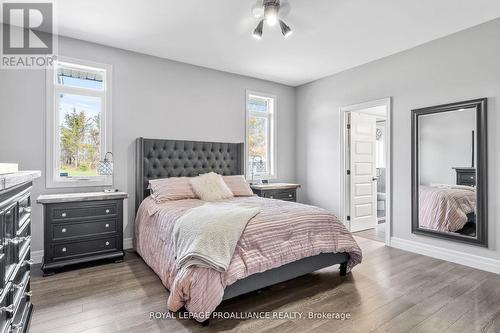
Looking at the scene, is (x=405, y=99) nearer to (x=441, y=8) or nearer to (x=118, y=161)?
(x=441, y=8)

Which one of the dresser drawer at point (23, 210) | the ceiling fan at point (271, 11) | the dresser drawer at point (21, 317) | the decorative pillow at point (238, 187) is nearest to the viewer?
the dresser drawer at point (21, 317)

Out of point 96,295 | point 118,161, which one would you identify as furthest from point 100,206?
point 96,295

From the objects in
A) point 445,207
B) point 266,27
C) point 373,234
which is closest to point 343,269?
point 445,207

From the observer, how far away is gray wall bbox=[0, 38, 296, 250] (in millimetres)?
3186

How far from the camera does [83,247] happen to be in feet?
10.2

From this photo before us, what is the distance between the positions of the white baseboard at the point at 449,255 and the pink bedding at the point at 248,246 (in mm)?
1385

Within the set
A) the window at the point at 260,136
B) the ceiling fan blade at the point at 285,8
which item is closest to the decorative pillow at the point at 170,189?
the window at the point at 260,136

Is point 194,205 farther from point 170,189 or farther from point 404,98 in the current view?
point 404,98

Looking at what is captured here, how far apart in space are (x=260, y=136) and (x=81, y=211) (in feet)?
10.6

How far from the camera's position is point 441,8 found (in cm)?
281

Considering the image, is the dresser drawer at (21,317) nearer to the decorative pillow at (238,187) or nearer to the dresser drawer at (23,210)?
the dresser drawer at (23,210)

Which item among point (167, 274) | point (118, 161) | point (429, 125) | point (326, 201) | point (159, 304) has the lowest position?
point (159, 304)

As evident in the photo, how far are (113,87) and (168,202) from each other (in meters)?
1.81

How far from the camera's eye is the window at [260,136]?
5.08m
